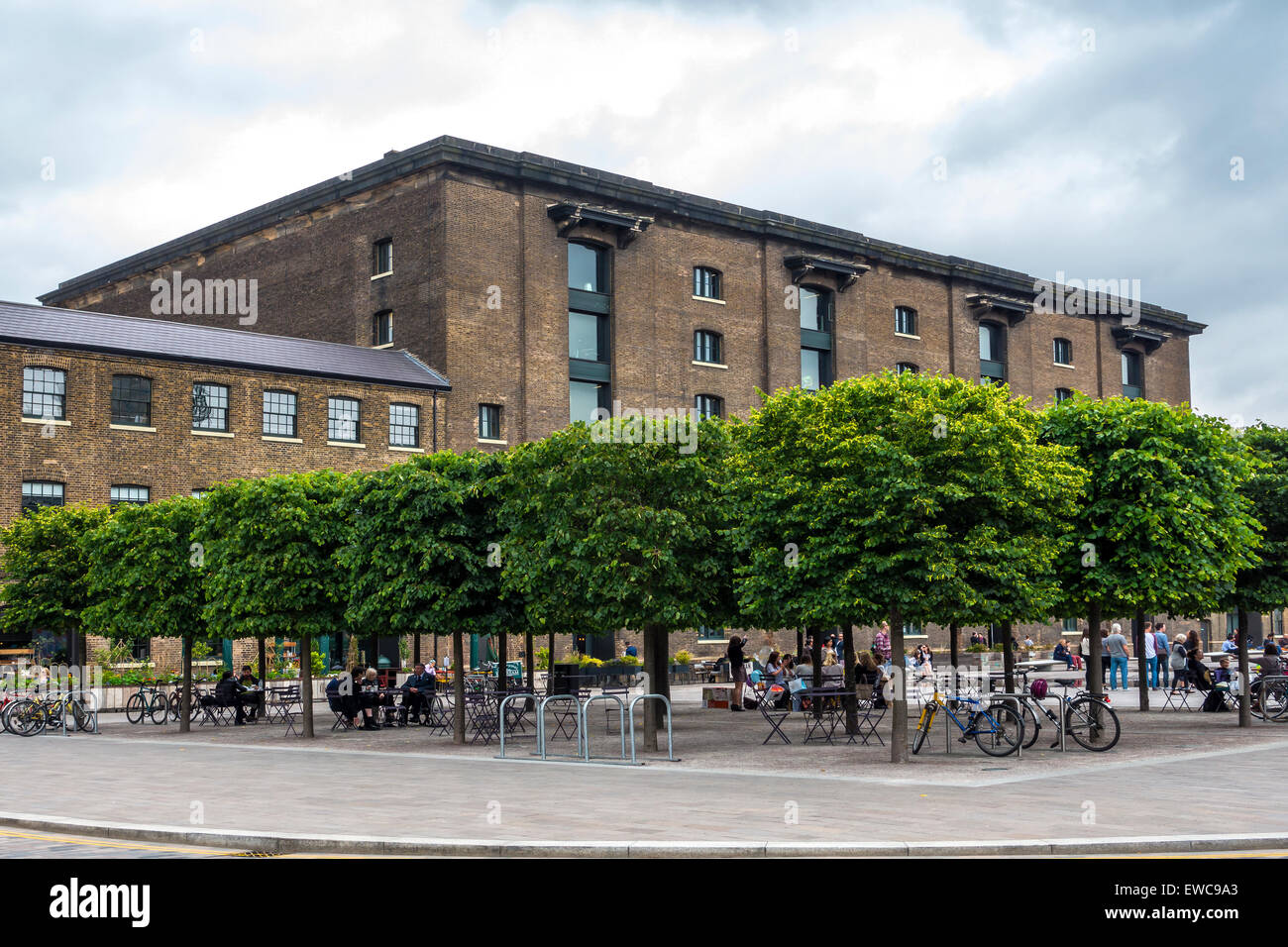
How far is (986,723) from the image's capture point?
755 inches

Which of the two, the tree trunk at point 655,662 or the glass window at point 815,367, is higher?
the glass window at point 815,367

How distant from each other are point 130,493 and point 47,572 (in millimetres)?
9442

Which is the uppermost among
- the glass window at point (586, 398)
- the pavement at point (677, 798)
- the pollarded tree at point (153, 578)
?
the glass window at point (586, 398)

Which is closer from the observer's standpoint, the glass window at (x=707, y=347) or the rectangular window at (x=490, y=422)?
the rectangular window at (x=490, y=422)

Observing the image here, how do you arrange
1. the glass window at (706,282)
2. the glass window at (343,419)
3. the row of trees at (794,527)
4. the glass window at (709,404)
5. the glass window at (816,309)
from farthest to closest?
the glass window at (816,309) < the glass window at (706,282) < the glass window at (709,404) < the glass window at (343,419) < the row of trees at (794,527)

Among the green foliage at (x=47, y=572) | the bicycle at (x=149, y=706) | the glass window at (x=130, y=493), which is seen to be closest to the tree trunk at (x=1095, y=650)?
the bicycle at (x=149, y=706)

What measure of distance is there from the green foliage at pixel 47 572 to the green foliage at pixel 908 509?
1831 cm

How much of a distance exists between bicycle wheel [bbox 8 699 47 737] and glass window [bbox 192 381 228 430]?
556 inches

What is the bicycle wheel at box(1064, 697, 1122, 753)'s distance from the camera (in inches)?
778

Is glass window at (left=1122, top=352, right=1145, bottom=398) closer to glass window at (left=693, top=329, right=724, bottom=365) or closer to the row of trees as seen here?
glass window at (left=693, top=329, right=724, bottom=365)

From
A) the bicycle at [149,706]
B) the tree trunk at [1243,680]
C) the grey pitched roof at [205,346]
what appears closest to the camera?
the tree trunk at [1243,680]

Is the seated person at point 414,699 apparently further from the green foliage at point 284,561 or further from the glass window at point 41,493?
the glass window at point 41,493

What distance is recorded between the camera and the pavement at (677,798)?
11.0m

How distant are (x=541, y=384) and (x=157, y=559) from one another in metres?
22.4
